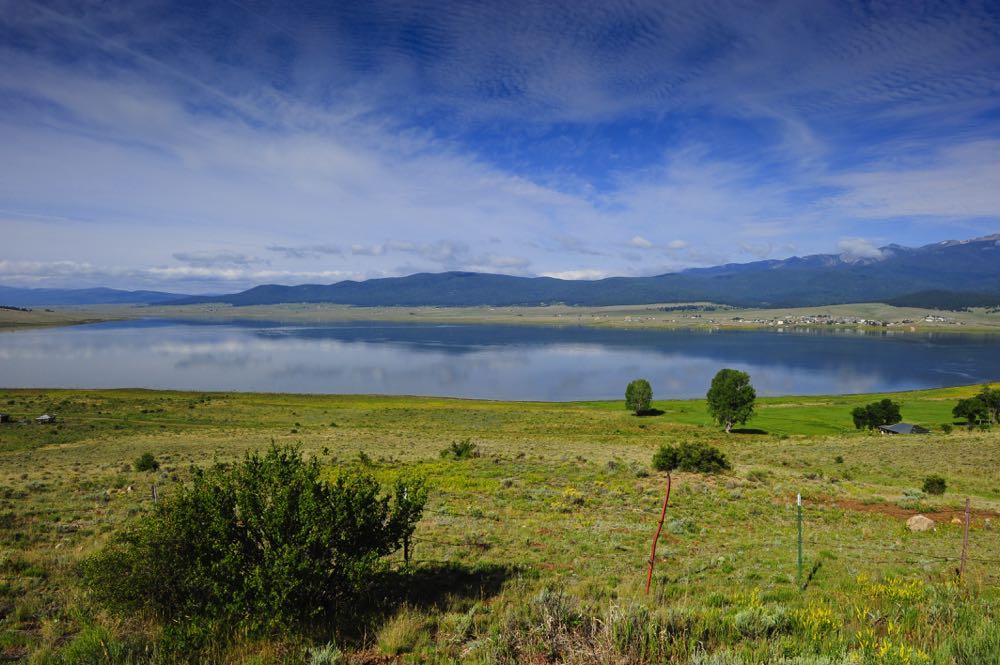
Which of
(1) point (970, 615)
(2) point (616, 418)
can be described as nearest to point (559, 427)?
(2) point (616, 418)

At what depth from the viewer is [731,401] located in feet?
147

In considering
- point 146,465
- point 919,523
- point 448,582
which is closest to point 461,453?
point 146,465

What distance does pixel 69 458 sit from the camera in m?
27.3

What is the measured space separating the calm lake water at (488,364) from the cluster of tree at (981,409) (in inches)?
1096

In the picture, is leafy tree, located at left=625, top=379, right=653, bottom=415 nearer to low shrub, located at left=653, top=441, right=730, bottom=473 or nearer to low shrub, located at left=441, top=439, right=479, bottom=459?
low shrub, located at left=441, top=439, right=479, bottom=459

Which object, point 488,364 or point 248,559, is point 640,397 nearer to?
point 248,559

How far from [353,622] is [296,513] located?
4.73ft

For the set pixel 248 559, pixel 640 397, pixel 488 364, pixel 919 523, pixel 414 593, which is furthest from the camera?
pixel 488 364

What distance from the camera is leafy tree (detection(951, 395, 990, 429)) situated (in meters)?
43.2

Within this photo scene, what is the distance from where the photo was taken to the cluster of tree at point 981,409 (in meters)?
43.3

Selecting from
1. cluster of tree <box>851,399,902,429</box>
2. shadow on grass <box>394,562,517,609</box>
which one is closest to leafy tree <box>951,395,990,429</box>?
cluster of tree <box>851,399,902,429</box>

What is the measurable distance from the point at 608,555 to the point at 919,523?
29.6ft

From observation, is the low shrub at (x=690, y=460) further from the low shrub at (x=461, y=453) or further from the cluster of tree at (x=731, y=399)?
the cluster of tree at (x=731, y=399)

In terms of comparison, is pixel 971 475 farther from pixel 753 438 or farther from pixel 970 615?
pixel 970 615
